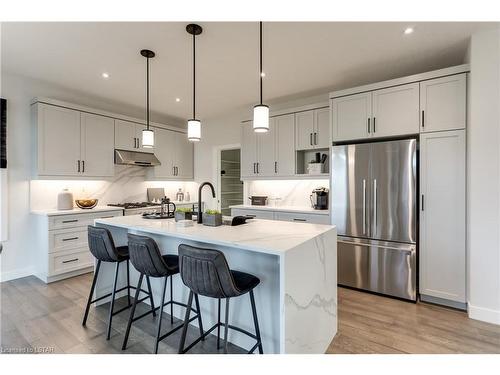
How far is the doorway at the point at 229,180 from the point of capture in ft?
18.8

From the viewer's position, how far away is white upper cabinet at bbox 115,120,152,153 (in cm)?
452

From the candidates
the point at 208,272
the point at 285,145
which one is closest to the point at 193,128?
the point at 208,272

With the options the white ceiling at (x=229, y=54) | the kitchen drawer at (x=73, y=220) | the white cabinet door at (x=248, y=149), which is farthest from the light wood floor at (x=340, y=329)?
the white ceiling at (x=229, y=54)

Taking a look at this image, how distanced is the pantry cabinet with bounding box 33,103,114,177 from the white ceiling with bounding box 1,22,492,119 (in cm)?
50

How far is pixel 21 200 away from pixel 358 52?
4.92 m

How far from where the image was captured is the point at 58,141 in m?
3.77

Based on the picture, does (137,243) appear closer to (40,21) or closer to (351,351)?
(351,351)

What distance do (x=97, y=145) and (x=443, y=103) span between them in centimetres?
488

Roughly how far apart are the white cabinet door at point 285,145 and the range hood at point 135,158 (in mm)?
2432

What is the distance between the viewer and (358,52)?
2.90 m

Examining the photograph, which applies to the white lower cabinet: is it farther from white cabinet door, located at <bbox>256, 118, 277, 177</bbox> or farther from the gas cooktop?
white cabinet door, located at <bbox>256, 118, 277, 177</bbox>

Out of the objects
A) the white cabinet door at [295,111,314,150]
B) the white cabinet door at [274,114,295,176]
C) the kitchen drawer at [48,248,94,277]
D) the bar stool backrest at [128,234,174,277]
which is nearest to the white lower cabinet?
the kitchen drawer at [48,248,94,277]

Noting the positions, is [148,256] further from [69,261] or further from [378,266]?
[378,266]
